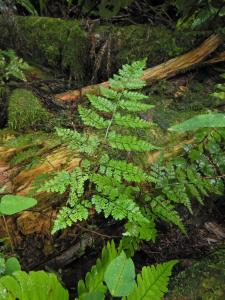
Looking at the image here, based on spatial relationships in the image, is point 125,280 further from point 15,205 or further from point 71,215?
point 15,205

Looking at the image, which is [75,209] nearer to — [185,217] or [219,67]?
[185,217]

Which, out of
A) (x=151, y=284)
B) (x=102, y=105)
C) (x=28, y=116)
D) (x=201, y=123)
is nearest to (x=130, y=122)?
(x=102, y=105)

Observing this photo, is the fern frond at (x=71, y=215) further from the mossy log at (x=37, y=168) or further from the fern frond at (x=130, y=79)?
the fern frond at (x=130, y=79)

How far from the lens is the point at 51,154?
274cm

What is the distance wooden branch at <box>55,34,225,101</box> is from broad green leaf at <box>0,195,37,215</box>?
167cm

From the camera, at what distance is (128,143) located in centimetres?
216

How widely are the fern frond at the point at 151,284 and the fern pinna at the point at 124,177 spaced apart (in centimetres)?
26

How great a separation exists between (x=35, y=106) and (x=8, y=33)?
1326 mm

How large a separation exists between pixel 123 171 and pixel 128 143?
0.16 m

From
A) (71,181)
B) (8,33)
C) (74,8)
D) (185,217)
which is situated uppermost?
(74,8)

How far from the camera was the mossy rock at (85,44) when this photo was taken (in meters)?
3.94

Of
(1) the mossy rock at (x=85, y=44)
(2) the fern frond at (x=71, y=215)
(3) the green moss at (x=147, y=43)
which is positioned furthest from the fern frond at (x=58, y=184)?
(3) the green moss at (x=147, y=43)

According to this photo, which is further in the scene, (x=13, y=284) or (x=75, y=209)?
(x=75, y=209)

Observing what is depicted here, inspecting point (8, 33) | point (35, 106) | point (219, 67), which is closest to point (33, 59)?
point (8, 33)
